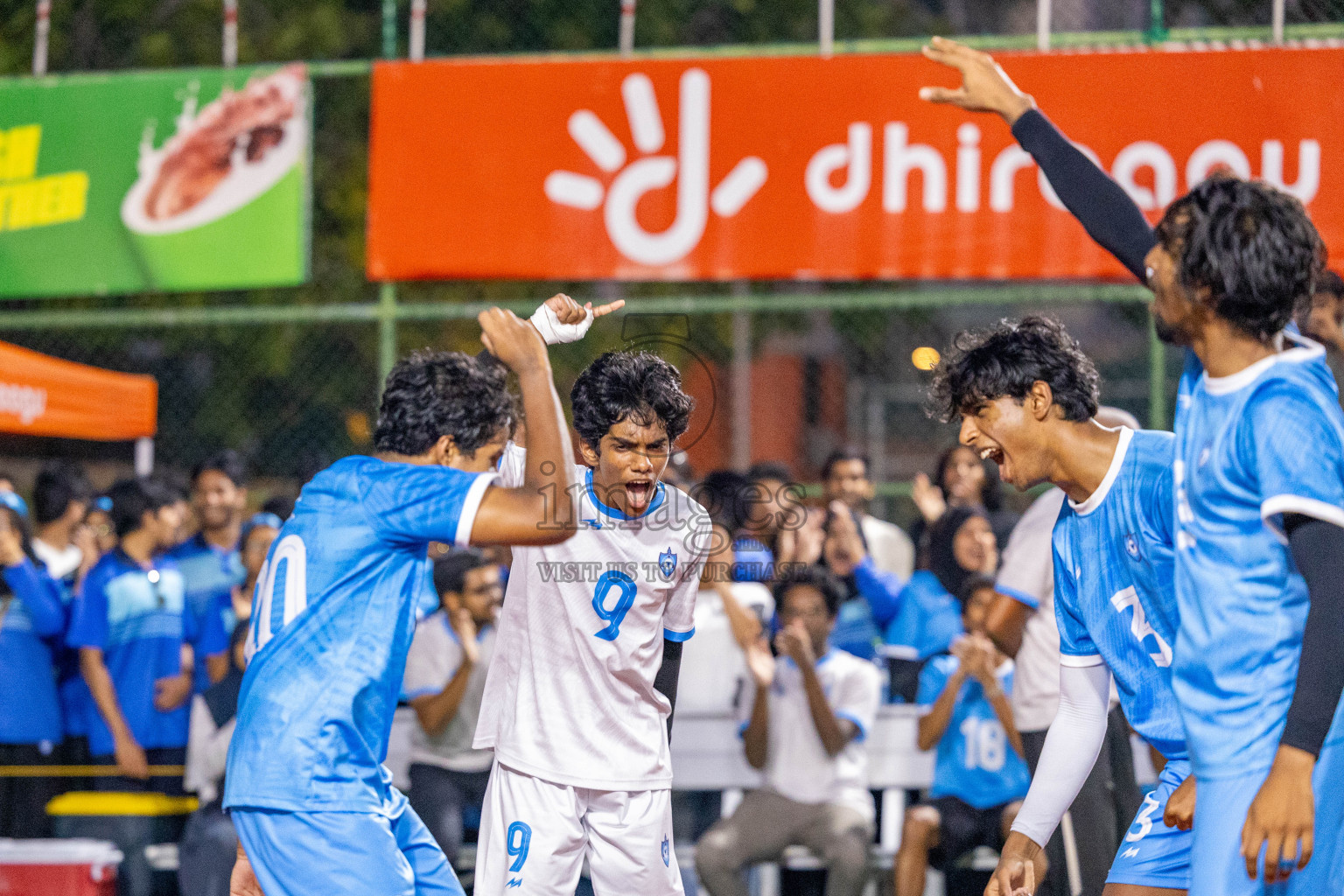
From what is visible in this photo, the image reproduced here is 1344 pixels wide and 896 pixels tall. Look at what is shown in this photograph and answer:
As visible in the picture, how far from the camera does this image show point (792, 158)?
7418mm

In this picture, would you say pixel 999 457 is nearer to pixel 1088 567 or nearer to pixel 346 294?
pixel 1088 567

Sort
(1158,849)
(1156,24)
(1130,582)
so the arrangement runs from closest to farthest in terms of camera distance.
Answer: (1158,849) < (1130,582) < (1156,24)

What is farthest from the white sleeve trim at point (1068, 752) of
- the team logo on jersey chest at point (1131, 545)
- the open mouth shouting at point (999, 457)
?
the open mouth shouting at point (999, 457)

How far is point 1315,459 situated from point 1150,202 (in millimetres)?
5287

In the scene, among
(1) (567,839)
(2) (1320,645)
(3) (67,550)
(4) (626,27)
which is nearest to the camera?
(2) (1320,645)

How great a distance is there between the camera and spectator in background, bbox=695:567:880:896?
5.48 meters

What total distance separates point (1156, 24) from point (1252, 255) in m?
5.83

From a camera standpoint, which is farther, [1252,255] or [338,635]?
[338,635]

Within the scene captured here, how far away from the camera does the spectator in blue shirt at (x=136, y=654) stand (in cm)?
630

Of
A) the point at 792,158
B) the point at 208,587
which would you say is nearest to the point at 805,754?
the point at 208,587

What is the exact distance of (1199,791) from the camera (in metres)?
2.37

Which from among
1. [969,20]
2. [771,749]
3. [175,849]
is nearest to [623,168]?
A: [771,749]

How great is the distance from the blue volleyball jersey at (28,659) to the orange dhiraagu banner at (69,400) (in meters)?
1.78

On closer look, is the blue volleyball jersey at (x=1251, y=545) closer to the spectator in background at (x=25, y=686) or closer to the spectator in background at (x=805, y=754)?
the spectator in background at (x=805, y=754)
